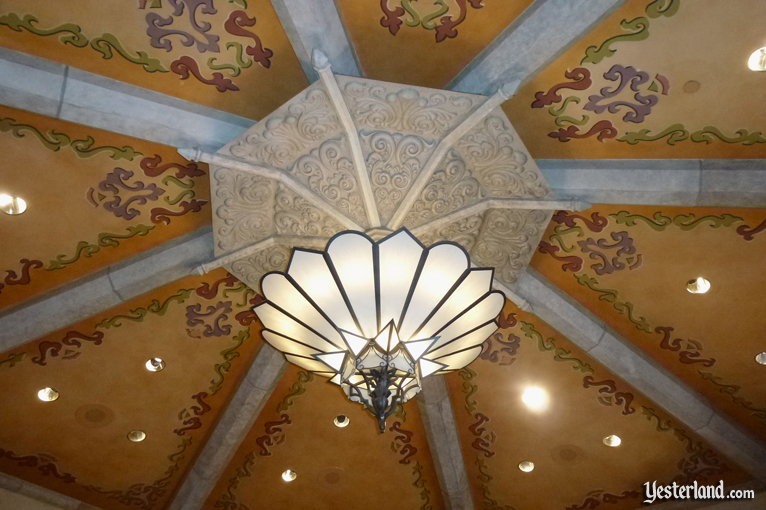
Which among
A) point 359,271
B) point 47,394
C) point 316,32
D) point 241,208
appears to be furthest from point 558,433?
point 47,394

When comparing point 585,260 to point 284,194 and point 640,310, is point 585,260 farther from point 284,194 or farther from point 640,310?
point 284,194

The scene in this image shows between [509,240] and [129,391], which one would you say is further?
[129,391]

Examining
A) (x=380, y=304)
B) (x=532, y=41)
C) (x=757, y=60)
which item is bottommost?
(x=380, y=304)

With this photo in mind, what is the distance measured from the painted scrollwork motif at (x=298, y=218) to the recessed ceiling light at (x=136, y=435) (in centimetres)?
279

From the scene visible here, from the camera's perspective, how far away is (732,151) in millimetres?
5125

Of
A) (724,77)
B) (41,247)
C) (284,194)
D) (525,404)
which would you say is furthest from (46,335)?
(724,77)

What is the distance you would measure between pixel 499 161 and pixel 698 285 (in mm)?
2000

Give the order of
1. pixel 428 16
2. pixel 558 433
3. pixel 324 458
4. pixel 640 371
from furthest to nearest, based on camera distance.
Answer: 1. pixel 324 458
2. pixel 558 433
3. pixel 640 371
4. pixel 428 16

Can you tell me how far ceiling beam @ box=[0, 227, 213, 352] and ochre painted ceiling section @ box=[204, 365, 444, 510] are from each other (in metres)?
1.66

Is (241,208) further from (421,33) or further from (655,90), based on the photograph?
(655,90)

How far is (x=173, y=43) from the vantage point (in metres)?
4.78

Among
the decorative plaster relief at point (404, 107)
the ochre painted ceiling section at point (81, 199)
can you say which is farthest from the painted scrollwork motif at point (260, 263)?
the decorative plaster relief at point (404, 107)

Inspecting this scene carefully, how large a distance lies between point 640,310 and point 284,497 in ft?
13.3

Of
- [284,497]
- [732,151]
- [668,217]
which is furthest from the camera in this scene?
[284,497]
